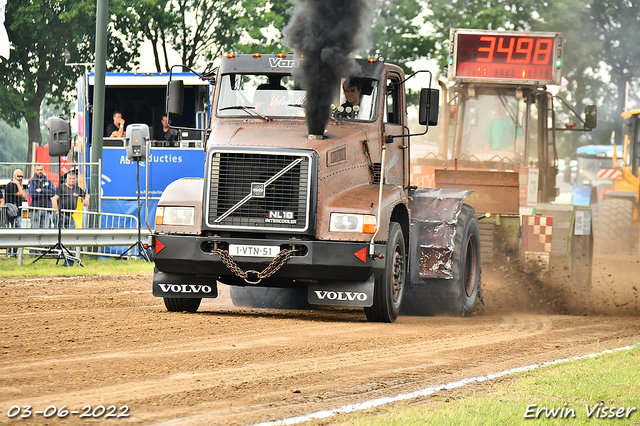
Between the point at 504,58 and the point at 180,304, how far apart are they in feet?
28.4

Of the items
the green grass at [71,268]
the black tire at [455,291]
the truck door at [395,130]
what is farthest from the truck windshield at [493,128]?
the green grass at [71,268]

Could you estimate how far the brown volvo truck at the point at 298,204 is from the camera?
9984 mm

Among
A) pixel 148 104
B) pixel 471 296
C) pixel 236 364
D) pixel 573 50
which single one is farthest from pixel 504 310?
pixel 573 50

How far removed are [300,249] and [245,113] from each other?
190cm

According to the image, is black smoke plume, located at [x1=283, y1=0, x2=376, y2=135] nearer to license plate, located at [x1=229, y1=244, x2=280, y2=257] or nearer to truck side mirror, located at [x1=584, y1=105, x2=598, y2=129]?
license plate, located at [x1=229, y1=244, x2=280, y2=257]

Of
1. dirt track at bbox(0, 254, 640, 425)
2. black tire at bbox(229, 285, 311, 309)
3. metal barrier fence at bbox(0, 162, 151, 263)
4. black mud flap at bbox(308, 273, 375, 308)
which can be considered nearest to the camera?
dirt track at bbox(0, 254, 640, 425)

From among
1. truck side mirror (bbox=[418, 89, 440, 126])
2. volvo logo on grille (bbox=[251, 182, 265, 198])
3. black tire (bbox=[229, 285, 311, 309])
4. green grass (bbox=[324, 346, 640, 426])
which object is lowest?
black tire (bbox=[229, 285, 311, 309])

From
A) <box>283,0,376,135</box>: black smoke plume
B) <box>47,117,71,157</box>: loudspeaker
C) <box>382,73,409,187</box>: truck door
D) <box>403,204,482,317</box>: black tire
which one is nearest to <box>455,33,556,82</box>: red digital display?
<box>403,204,482,317</box>: black tire

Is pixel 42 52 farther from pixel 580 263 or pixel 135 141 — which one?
pixel 580 263

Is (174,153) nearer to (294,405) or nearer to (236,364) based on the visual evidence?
(236,364)

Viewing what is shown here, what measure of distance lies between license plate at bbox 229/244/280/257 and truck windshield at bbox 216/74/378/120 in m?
1.64

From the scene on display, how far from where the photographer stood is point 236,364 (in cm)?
727

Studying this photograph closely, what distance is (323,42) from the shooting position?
10617 mm

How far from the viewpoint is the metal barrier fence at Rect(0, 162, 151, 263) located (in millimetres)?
17125
